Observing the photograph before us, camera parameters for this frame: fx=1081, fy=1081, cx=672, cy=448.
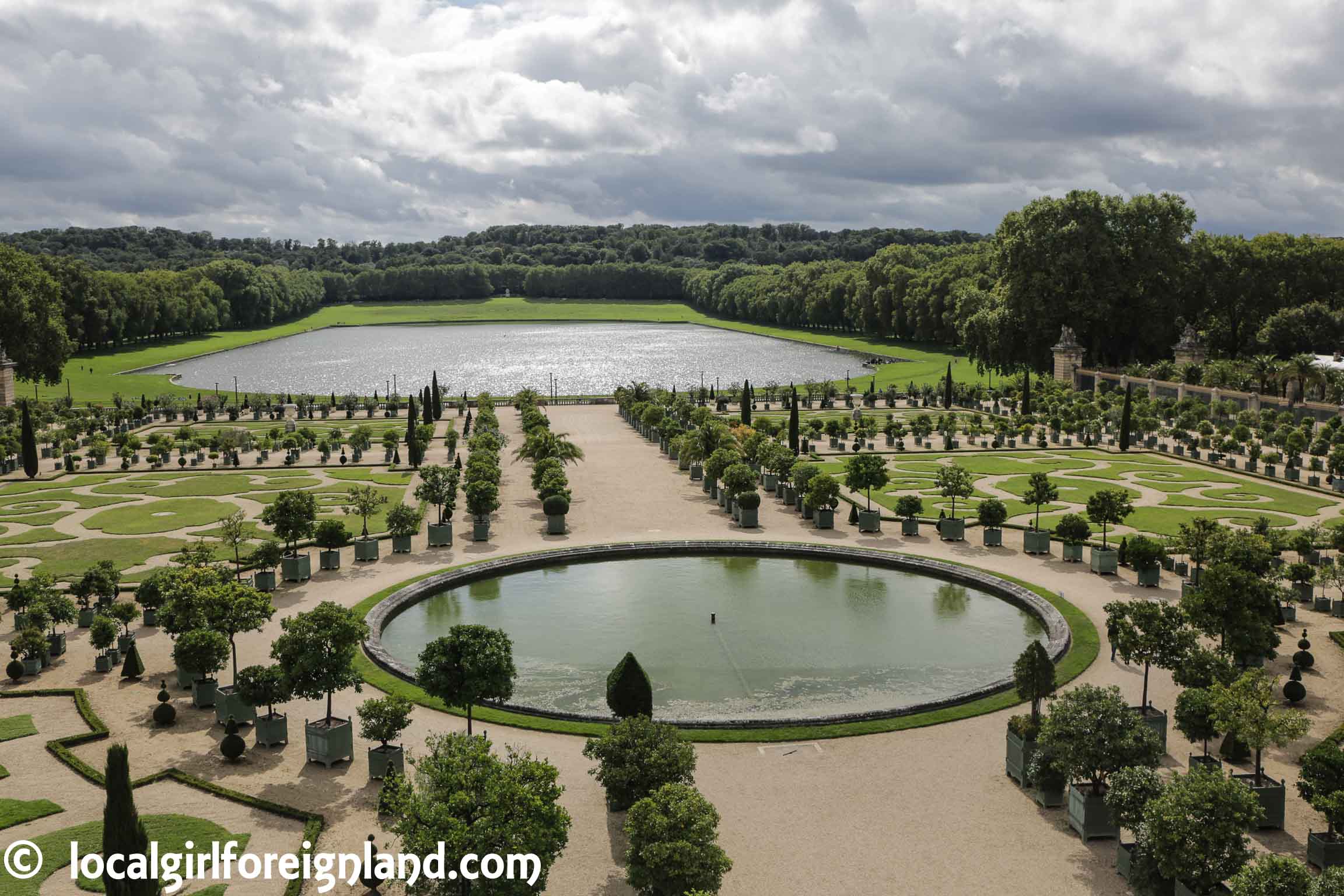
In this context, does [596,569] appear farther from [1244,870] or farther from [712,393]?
[712,393]

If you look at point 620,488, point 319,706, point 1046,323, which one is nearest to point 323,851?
point 319,706

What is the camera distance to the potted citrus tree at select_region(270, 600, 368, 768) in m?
20.9

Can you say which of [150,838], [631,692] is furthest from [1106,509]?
[150,838]

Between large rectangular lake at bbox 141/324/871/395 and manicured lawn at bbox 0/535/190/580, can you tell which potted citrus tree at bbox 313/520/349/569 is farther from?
large rectangular lake at bbox 141/324/871/395

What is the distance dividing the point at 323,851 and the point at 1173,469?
49.9 meters

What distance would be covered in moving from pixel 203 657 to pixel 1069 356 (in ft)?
258

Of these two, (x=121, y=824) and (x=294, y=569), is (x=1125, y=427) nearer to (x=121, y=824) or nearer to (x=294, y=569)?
(x=294, y=569)

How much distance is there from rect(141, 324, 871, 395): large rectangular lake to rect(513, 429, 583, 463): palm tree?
41.0 m

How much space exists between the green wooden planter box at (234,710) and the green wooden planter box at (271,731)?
2.13 feet

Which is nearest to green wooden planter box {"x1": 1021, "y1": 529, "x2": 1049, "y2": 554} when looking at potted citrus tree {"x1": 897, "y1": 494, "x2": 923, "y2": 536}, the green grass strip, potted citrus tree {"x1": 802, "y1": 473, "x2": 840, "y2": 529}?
potted citrus tree {"x1": 897, "y1": 494, "x2": 923, "y2": 536}

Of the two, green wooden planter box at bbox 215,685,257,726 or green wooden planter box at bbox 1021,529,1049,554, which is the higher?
green wooden planter box at bbox 1021,529,1049,554

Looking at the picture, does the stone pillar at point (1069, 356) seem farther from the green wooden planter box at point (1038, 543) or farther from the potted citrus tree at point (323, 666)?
the potted citrus tree at point (323, 666)

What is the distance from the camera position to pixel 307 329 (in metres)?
188

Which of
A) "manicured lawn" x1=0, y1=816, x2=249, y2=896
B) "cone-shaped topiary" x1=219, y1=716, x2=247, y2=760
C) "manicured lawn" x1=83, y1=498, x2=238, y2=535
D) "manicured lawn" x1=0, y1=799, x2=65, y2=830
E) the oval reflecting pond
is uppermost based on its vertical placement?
"cone-shaped topiary" x1=219, y1=716, x2=247, y2=760
